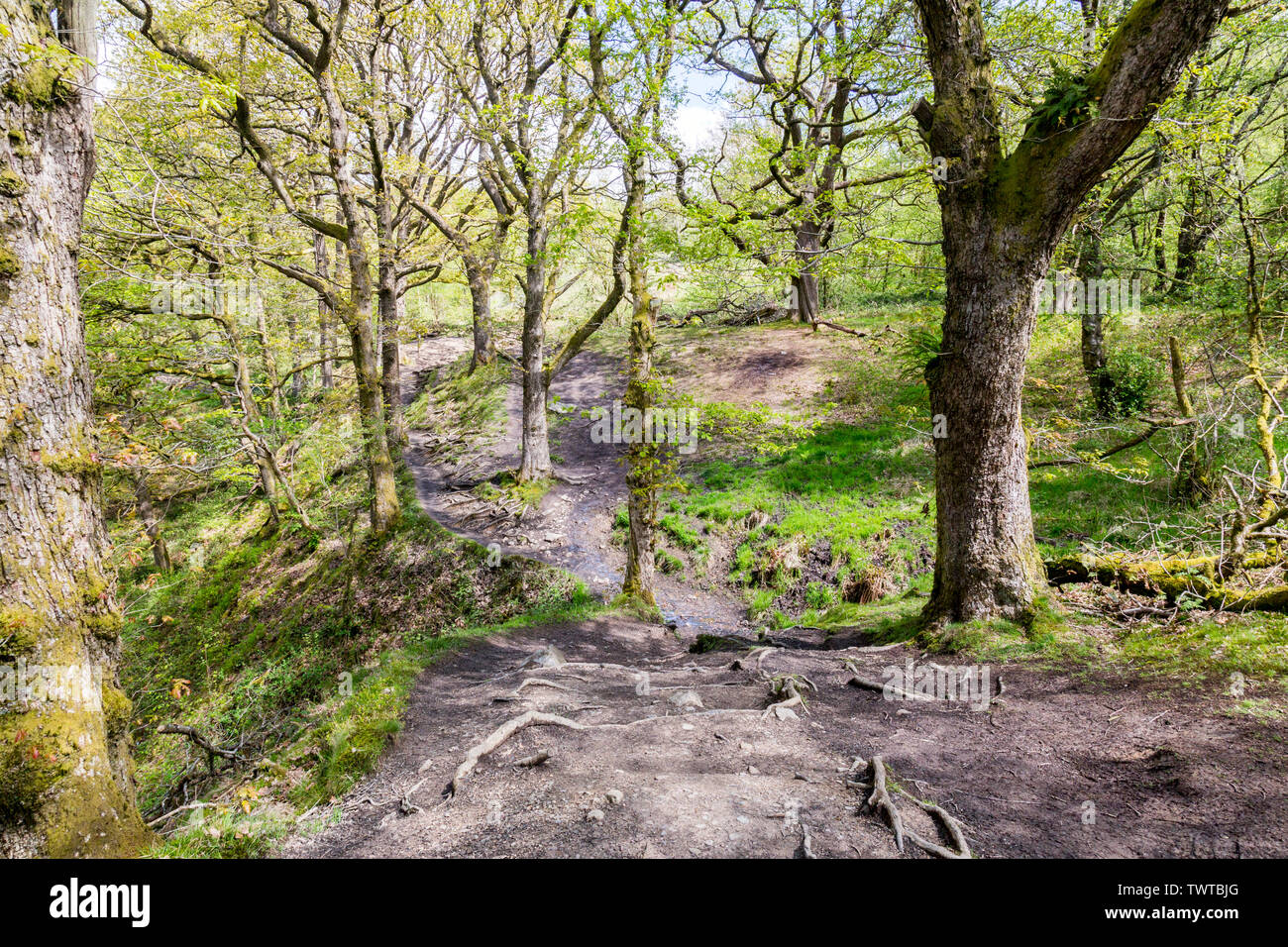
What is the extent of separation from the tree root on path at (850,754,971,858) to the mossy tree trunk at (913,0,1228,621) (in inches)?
132

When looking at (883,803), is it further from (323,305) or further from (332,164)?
(323,305)

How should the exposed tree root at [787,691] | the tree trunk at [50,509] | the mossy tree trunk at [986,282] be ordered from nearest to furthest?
1. the tree trunk at [50,509]
2. the exposed tree root at [787,691]
3. the mossy tree trunk at [986,282]

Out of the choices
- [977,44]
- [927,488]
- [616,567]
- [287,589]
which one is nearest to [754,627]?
[616,567]

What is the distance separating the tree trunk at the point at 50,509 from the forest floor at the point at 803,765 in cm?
123

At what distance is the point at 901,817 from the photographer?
3.06m

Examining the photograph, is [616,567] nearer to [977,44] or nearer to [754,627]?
[754,627]

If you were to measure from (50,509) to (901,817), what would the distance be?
5.14m

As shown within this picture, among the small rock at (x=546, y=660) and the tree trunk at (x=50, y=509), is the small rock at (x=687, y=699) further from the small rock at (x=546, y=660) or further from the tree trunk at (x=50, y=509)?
the tree trunk at (x=50, y=509)

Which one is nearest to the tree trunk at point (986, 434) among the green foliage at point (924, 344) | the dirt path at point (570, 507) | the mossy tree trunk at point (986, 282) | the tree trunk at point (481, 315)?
the mossy tree trunk at point (986, 282)

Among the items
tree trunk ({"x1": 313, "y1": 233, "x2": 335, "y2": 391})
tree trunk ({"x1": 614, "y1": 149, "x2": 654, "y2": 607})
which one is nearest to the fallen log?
tree trunk ({"x1": 614, "y1": 149, "x2": 654, "y2": 607})

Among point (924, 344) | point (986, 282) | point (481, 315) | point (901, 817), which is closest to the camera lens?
point (901, 817)

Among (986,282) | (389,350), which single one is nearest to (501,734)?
(986,282)

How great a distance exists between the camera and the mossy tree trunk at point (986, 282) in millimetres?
5340
